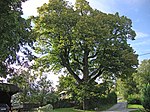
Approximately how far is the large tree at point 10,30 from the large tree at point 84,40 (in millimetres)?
22142

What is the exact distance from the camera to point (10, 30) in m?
7.70

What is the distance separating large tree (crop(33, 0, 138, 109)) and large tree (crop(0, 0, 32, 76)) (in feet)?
72.6

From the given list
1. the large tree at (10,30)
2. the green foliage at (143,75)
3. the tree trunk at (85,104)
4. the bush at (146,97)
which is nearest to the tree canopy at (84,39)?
the tree trunk at (85,104)

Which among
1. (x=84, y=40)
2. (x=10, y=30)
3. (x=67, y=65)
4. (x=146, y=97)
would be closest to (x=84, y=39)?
(x=84, y=40)

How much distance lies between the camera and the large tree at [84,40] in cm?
3139

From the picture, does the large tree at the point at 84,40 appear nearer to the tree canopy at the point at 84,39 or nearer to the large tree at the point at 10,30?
the tree canopy at the point at 84,39

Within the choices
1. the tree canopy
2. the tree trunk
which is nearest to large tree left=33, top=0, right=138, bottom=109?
the tree canopy

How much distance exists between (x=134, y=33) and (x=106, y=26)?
5.42 m

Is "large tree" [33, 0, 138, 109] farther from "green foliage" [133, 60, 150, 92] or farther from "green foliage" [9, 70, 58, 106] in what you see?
"green foliage" [133, 60, 150, 92]

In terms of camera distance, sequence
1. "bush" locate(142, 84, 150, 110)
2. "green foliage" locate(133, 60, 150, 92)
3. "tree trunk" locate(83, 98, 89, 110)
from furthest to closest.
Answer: "green foliage" locate(133, 60, 150, 92)
"tree trunk" locate(83, 98, 89, 110)
"bush" locate(142, 84, 150, 110)

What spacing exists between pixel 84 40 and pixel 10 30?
Result: 2459cm

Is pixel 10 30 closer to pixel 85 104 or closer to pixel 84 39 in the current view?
pixel 84 39

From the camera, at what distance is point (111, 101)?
156 feet

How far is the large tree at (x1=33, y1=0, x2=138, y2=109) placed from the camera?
1236 inches
